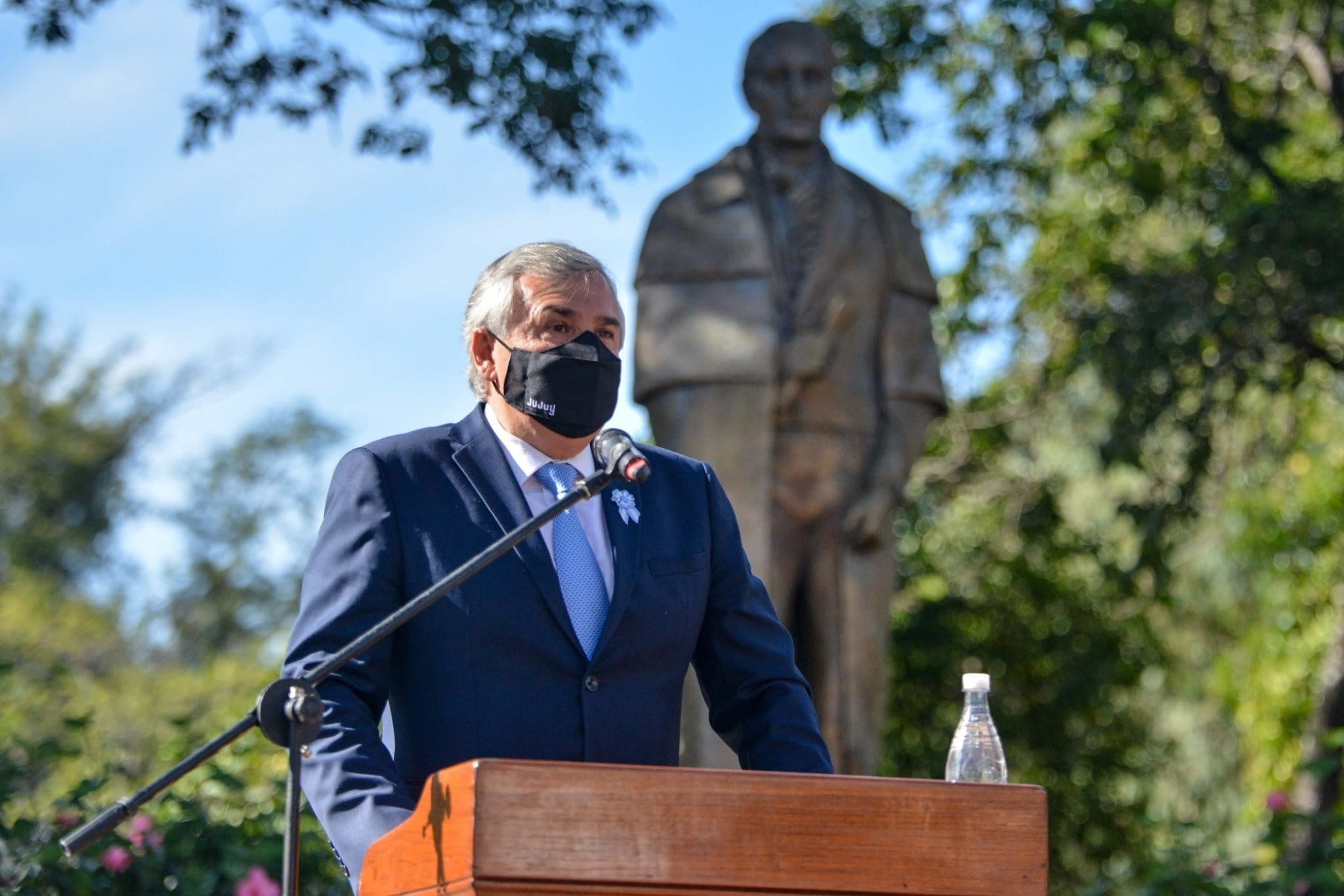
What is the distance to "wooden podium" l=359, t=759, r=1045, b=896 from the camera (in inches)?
91.2

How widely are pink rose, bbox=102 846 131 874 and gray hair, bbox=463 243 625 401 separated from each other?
2723 mm

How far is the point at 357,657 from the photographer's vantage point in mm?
3053

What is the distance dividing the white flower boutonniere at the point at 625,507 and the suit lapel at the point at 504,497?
0.16m

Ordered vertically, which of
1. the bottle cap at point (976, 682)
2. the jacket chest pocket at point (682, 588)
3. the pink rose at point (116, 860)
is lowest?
the pink rose at point (116, 860)

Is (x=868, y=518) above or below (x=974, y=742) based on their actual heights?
above

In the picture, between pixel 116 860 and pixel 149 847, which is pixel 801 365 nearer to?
pixel 149 847

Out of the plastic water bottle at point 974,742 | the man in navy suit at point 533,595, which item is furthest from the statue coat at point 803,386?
the man in navy suit at point 533,595

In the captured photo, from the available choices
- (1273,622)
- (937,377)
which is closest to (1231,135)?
(937,377)

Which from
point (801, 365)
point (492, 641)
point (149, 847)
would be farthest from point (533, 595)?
point (801, 365)

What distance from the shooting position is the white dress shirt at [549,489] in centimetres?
334

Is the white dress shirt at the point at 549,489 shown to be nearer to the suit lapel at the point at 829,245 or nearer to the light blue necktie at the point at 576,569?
the light blue necktie at the point at 576,569

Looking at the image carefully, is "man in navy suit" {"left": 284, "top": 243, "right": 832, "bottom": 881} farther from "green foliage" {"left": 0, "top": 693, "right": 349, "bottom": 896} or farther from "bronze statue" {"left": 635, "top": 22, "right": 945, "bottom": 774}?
"bronze statue" {"left": 635, "top": 22, "right": 945, "bottom": 774}

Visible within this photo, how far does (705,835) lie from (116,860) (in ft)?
11.6

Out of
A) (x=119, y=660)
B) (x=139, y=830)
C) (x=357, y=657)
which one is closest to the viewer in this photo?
(x=357, y=657)
